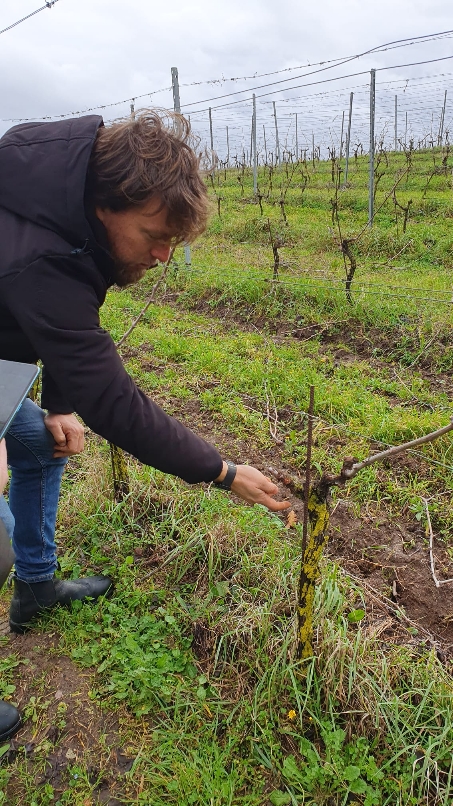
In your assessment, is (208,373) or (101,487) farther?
(208,373)

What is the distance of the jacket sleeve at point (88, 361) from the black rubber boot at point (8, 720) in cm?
100

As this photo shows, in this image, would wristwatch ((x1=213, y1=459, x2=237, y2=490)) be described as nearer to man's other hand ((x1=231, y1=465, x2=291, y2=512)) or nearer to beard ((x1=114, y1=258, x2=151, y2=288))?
man's other hand ((x1=231, y1=465, x2=291, y2=512))

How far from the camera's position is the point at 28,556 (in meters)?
2.02

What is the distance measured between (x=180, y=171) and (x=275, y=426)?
2.26m

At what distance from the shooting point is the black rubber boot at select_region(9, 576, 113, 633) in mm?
2045

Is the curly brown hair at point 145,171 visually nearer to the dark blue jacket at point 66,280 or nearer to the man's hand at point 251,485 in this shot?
the dark blue jacket at point 66,280

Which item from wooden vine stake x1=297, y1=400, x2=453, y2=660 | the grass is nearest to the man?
wooden vine stake x1=297, y1=400, x2=453, y2=660

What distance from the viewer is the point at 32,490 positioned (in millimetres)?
1915

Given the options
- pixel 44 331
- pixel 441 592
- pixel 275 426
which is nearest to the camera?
pixel 44 331

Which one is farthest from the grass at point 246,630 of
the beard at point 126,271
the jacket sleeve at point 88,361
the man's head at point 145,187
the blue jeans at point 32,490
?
the man's head at point 145,187

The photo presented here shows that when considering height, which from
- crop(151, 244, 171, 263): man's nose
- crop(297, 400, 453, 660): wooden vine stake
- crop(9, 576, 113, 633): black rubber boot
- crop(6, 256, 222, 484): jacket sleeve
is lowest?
crop(9, 576, 113, 633): black rubber boot

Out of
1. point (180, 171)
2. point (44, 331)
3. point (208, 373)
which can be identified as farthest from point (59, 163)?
point (208, 373)

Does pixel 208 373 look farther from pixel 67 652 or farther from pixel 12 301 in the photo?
pixel 12 301

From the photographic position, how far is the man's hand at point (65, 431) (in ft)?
5.98
